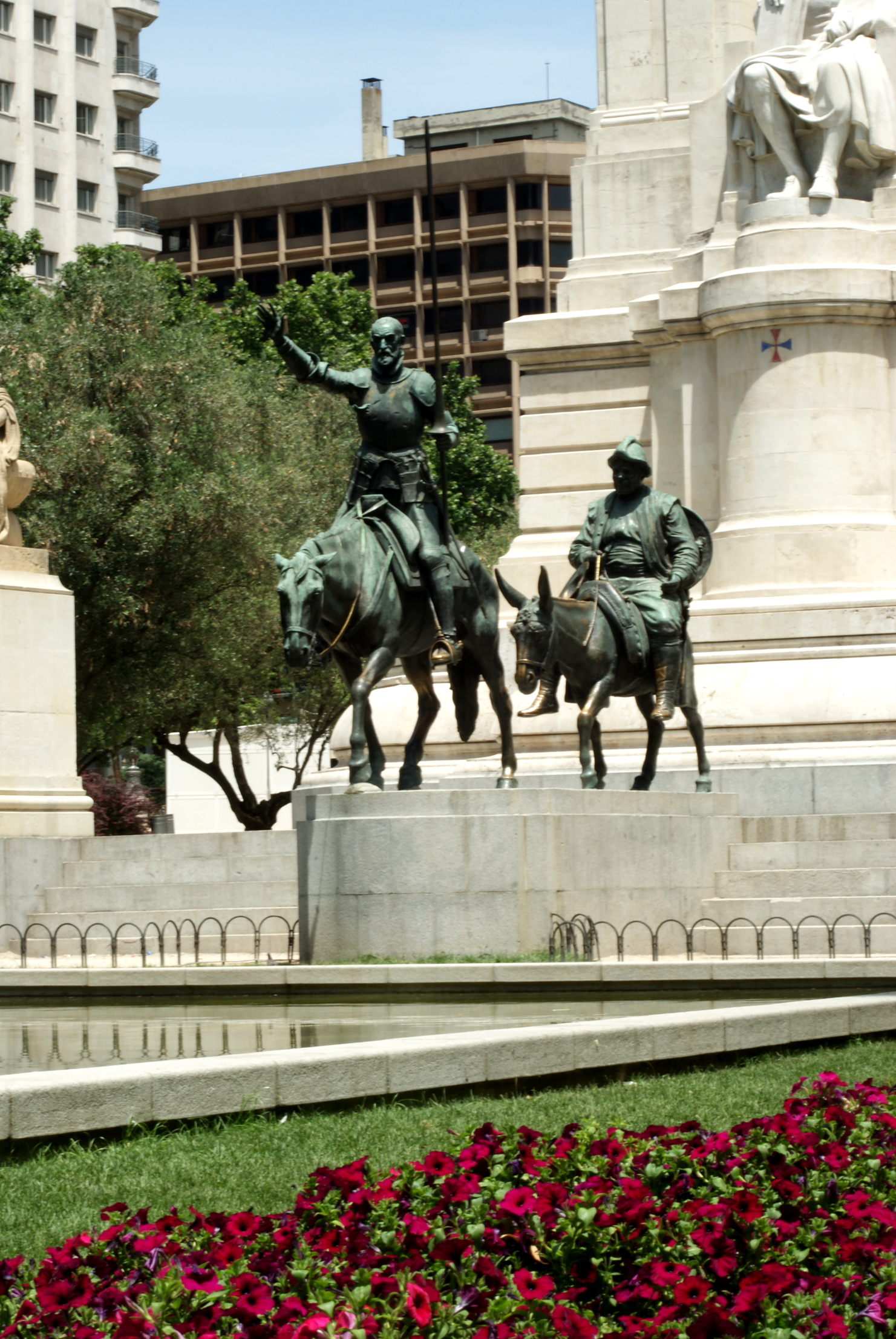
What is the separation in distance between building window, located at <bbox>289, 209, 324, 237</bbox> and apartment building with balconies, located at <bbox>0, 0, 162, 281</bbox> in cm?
1454

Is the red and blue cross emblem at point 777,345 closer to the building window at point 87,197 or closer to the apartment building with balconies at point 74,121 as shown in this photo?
the apartment building with balconies at point 74,121

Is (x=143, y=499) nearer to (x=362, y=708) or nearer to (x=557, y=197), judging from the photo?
(x=362, y=708)

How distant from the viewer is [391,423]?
Answer: 1667 centimetres

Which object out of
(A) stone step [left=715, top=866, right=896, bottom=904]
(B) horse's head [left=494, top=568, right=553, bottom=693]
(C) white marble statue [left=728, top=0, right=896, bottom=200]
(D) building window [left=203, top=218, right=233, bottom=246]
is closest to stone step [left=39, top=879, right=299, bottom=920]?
(B) horse's head [left=494, top=568, right=553, bottom=693]

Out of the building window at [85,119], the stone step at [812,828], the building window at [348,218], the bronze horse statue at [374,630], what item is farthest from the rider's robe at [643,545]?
the building window at [348,218]

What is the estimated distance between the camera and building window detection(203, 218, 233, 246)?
10519cm

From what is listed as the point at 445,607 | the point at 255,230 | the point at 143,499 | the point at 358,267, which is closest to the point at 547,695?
the point at 445,607

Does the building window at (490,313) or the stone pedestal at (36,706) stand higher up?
the building window at (490,313)

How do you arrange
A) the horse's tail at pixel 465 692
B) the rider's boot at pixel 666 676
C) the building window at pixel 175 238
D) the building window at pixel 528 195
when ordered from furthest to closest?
the building window at pixel 175 238 < the building window at pixel 528 195 < the rider's boot at pixel 666 676 < the horse's tail at pixel 465 692

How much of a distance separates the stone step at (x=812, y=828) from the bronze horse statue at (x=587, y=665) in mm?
781

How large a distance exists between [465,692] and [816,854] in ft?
10.8

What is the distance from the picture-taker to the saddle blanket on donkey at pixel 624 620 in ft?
57.6

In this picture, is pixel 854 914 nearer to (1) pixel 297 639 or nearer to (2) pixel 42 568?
(1) pixel 297 639

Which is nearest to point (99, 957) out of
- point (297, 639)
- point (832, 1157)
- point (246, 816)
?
point (297, 639)
